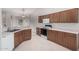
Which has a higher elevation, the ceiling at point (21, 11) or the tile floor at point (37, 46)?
the ceiling at point (21, 11)

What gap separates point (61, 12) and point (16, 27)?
35.1 inches

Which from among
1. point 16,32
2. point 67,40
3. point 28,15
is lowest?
point 67,40

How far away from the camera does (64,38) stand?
7.52 feet

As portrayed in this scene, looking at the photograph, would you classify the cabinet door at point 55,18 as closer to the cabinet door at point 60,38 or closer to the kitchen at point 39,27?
the kitchen at point 39,27

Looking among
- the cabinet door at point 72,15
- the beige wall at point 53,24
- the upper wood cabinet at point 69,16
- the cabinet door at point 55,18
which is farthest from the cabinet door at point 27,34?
the cabinet door at point 72,15

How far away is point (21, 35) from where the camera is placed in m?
2.36

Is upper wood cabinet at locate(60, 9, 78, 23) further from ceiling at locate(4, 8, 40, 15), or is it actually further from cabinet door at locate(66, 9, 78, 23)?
ceiling at locate(4, 8, 40, 15)

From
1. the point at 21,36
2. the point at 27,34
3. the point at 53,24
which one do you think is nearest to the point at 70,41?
the point at 53,24

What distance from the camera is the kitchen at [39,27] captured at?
89.0 inches

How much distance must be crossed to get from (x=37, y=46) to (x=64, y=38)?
526 mm

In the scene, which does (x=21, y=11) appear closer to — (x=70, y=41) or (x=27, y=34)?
(x=27, y=34)

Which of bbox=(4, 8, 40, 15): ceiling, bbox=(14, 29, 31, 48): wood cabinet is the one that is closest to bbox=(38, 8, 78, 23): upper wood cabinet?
bbox=(4, 8, 40, 15): ceiling
